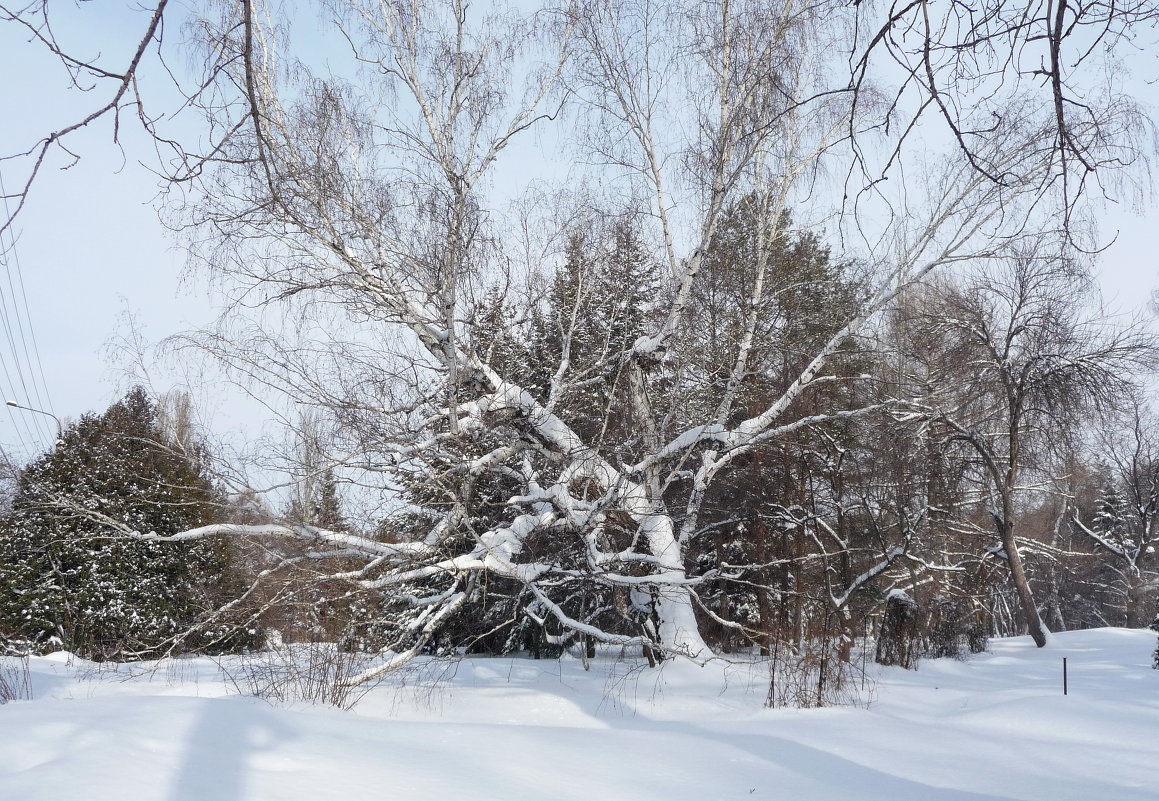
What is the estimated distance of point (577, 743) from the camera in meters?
5.39

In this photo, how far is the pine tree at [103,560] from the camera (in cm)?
1173

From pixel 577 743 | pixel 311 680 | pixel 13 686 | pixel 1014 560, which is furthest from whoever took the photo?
pixel 1014 560

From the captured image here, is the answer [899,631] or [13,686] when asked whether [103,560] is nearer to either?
[13,686]

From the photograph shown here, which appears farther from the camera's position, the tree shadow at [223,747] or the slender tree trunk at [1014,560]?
the slender tree trunk at [1014,560]

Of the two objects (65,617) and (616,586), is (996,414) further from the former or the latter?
(65,617)

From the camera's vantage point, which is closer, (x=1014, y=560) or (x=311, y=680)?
(x=311, y=680)

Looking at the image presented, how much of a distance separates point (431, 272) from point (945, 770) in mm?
6876

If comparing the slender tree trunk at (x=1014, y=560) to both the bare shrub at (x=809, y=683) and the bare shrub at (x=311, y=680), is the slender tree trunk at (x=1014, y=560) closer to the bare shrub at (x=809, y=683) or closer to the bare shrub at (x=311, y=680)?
the bare shrub at (x=809, y=683)

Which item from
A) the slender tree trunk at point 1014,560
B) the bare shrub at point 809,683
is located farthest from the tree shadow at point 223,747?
the slender tree trunk at point 1014,560

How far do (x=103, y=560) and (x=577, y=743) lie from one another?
10.0m

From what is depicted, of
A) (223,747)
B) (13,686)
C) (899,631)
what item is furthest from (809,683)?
(13,686)

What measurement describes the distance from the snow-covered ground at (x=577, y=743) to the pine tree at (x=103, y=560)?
8.05ft

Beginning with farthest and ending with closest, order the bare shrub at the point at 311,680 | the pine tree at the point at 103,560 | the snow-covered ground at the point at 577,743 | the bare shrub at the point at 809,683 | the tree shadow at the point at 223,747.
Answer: the pine tree at the point at 103,560 → the bare shrub at the point at 809,683 → the bare shrub at the point at 311,680 → the snow-covered ground at the point at 577,743 → the tree shadow at the point at 223,747

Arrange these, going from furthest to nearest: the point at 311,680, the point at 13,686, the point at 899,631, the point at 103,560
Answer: the point at 103,560, the point at 899,631, the point at 13,686, the point at 311,680
